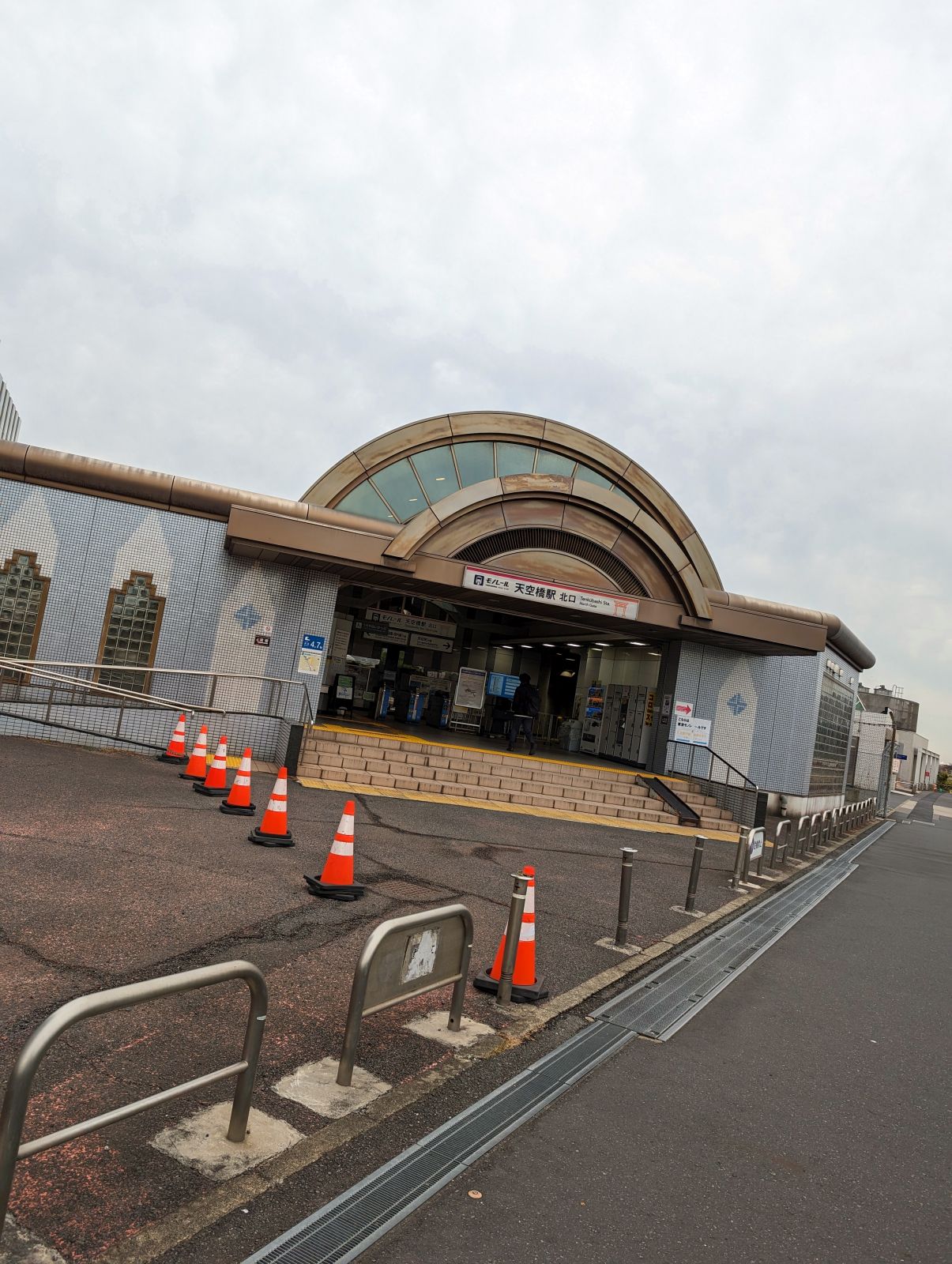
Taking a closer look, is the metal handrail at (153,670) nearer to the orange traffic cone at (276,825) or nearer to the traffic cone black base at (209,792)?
the traffic cone black base at (209,792)

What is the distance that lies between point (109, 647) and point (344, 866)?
11.3 m

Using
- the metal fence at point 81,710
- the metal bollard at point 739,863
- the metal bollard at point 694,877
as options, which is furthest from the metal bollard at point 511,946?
the metal fence at point 81,710

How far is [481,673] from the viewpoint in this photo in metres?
25.1

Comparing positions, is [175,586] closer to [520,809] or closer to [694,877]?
[520,809]

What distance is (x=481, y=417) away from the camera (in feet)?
62.5

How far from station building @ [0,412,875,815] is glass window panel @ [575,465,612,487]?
8 cm

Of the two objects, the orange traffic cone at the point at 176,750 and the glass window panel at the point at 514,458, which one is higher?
the glass window panel at the point at 514,458

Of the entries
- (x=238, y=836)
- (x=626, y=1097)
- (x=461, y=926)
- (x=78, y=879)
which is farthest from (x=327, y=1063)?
(x=238, y=836)

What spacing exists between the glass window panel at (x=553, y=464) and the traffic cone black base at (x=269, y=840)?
12.5 meters

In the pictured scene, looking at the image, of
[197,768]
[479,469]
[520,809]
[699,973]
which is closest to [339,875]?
[699,973]

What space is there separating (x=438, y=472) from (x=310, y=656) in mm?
5015

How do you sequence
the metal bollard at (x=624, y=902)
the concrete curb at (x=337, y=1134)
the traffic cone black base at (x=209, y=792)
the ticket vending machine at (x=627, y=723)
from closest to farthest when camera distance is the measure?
the concrete curb at (x=337, y=1134) → the metal bollard at (x=624, y=902) → the traffic cone black base at (x=209, y=792) → the ticket vending machine at (x=627, y=723)

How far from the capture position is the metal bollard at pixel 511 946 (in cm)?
543

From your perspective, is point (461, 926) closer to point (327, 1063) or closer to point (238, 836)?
point (327, 1063)
